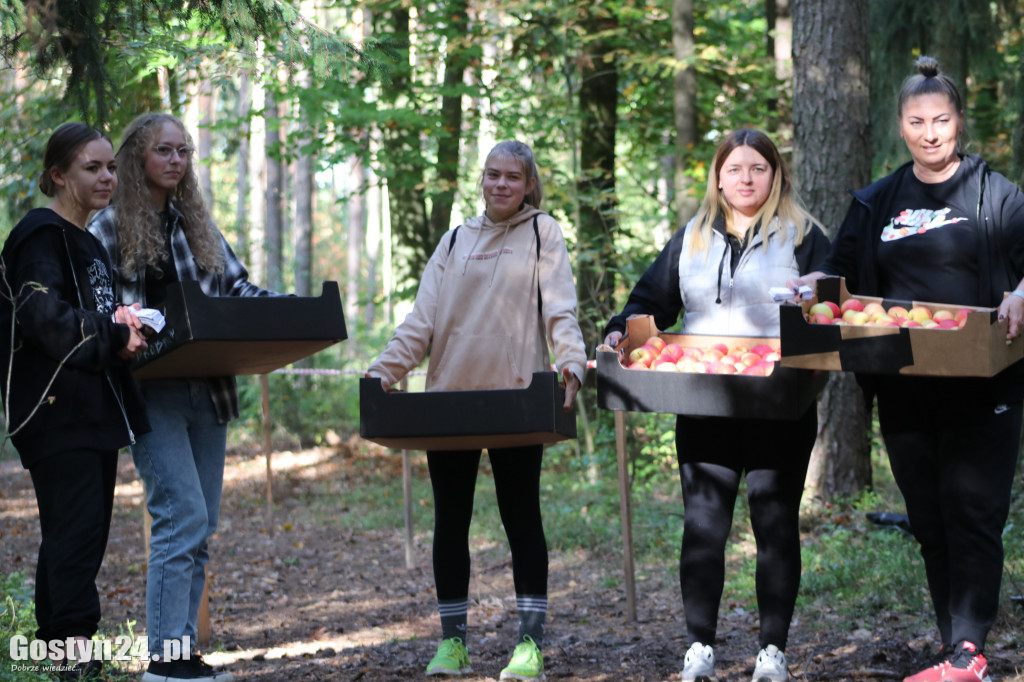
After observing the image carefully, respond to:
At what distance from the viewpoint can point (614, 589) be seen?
6457mm

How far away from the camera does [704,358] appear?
11.9 ft

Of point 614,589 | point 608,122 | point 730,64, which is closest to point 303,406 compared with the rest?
point 608,122

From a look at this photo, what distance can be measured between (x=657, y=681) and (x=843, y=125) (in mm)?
4491

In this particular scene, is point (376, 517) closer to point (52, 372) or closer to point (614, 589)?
point (614, 589)

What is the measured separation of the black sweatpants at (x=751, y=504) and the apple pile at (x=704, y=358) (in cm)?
25

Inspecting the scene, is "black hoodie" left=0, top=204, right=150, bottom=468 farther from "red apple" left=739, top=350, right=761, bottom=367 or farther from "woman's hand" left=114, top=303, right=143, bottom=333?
"red apple" left=739, top=350, right=761, bottom=367

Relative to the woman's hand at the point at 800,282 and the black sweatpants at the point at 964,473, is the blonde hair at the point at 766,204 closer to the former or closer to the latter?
the woman's hand at the point at 800,282

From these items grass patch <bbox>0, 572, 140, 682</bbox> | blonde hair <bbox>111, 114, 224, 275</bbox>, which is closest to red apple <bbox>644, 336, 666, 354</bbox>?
blonde hair <bbox>111, 114, 224, 275</bbox>

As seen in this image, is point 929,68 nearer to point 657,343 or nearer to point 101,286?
point 657,343

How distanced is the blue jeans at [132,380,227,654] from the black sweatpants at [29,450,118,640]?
285 millimetres

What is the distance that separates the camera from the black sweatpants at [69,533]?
339 centimetres

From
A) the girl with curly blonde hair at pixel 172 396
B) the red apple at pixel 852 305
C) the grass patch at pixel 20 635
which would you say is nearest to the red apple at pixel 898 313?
the red apple at pixel 852 305

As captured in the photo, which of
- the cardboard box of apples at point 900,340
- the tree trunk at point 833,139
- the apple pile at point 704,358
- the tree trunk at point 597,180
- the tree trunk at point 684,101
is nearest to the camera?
the cardboard box of apples at point 900,340

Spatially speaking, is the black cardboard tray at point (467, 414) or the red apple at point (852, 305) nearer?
the red apple at point (852, 305)
